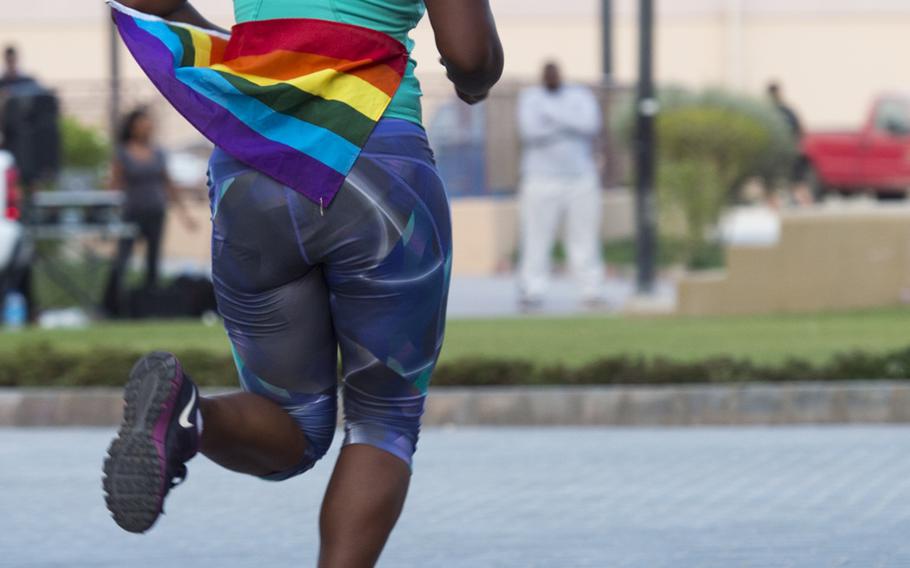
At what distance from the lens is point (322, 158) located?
4.02 meters

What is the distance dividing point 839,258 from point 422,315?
11.0 m

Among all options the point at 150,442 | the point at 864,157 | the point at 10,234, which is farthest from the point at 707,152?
the point at 150,442

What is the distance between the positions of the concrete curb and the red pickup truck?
23.1 metres

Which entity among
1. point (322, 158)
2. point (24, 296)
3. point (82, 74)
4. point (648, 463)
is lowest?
point (82, 74)

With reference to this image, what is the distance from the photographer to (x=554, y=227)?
17203mm

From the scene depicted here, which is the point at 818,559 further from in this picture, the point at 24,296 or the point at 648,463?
the point at 24,296

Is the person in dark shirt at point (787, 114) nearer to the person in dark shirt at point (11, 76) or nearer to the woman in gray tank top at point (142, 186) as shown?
the person in dark shirt at point (11, 76)

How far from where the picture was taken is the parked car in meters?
15.2

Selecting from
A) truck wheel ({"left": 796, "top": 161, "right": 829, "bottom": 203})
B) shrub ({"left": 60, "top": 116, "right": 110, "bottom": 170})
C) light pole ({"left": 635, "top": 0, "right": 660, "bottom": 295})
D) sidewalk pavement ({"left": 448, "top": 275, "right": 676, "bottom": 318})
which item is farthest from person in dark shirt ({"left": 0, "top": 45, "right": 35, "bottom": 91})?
truck wheel ({"left": 796, "top": 161, "right": 829, "bottom": 203})

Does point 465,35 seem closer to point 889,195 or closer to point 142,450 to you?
point 142,450

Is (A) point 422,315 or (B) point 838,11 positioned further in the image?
(B) point 838,11

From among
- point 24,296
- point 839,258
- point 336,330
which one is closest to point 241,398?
point 336,330

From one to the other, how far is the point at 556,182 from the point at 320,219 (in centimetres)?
1308

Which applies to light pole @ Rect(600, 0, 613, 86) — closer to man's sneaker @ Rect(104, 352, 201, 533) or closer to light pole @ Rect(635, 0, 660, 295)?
light pole @ Rect(635, 0, 660, 295)
